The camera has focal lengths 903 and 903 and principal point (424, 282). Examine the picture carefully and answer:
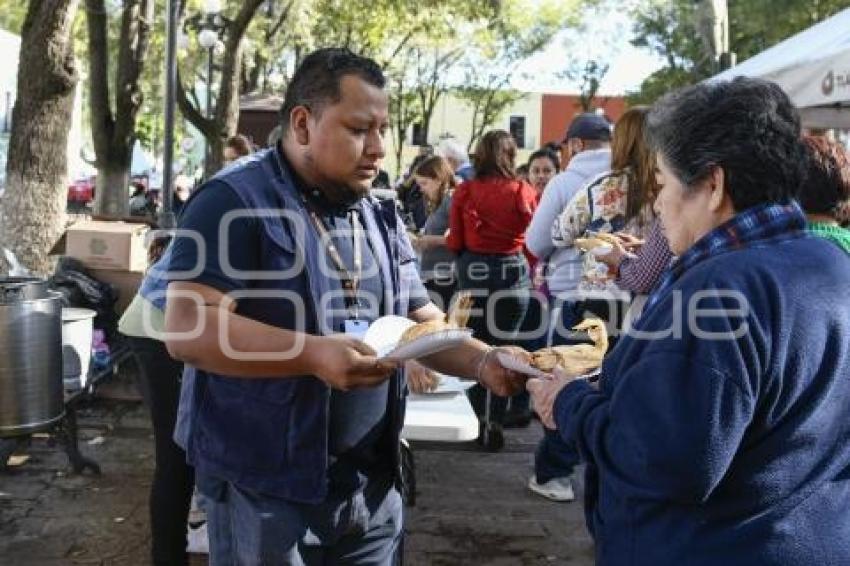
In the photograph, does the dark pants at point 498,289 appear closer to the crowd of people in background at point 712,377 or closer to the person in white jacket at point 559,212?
the person in white jacket at point 559,212

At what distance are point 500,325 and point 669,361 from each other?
509 cm

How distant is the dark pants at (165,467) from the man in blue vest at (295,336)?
1394 mm

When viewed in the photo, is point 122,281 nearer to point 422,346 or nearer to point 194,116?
point 422,346

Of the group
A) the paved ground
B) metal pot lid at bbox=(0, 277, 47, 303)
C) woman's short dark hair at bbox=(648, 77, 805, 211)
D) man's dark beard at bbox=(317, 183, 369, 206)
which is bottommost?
the paved ground

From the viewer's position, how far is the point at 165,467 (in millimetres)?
3646

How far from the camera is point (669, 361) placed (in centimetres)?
169

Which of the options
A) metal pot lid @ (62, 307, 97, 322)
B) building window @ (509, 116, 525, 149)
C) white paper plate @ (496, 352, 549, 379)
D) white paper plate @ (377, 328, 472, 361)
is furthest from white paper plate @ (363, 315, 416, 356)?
building window @ (509, 116, 525, 149)

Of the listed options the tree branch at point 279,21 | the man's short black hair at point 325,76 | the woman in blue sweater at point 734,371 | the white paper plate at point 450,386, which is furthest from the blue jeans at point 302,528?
the tree branch at point 279,21

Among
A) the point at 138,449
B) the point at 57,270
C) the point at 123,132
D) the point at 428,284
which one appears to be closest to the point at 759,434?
the point at 138,449

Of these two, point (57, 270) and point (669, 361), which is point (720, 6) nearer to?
point (57, 270)

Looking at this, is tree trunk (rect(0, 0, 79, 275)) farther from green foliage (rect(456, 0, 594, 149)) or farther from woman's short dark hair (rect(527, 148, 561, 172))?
green foliage (rect(456, 0, 594, 149))

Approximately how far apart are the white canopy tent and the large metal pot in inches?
145

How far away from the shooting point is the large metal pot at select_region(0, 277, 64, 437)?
4.54 metres

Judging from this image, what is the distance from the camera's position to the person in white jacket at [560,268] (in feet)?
16.4
